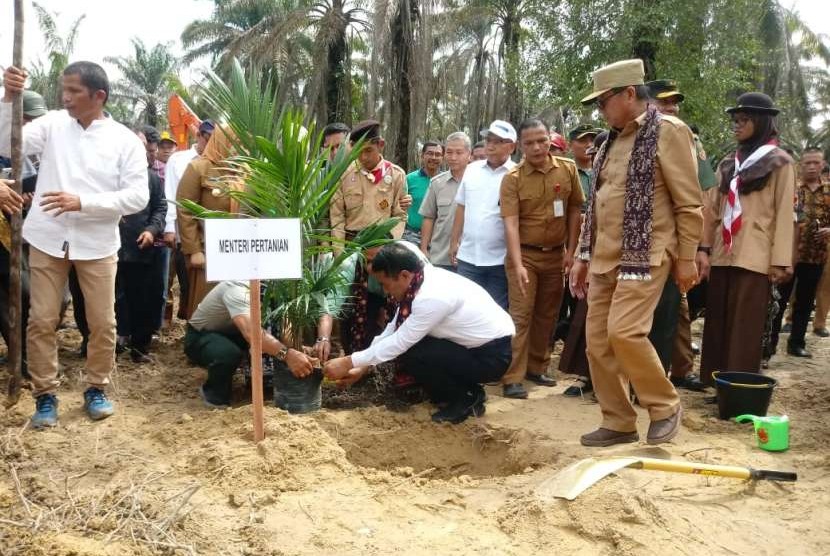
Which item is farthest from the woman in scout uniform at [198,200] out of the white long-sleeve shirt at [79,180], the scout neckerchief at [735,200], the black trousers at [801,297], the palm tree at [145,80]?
the palm tree at [145,80]

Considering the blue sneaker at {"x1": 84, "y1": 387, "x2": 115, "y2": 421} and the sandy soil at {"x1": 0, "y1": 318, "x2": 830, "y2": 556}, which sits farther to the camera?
the blue sneaker at {"x1": 84, "y1": 387, "x2": 115, "y2": 421}

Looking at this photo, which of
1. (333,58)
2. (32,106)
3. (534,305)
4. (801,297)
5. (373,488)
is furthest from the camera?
(333,58)

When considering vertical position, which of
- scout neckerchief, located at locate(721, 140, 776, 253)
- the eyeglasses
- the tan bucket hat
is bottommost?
scout neckerchief, located at locate(721, 140, 776, 253)

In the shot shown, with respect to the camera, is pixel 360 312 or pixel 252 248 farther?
pixel 360 312

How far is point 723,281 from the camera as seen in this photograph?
469cm

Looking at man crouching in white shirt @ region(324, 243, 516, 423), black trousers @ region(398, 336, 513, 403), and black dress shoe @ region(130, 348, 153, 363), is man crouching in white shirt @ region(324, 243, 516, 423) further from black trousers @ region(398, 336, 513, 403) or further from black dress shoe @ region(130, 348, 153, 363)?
black dress shoe @ region(130, 348, 153, 363)

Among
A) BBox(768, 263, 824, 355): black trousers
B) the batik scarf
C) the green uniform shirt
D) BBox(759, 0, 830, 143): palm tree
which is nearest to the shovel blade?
the batik scarf

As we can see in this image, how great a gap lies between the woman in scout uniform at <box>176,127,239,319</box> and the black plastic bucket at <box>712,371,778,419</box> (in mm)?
3329

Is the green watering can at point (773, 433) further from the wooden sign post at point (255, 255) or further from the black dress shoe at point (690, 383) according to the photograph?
the wooden sign post at point (255, 255)

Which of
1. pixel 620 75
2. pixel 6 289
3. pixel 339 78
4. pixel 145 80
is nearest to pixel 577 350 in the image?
pixel 620 75

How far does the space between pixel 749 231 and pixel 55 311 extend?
4.14 meters

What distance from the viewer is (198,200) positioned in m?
5.12

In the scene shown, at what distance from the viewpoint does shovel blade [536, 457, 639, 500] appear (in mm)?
2752

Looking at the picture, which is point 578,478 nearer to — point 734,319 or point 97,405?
point 734,319
